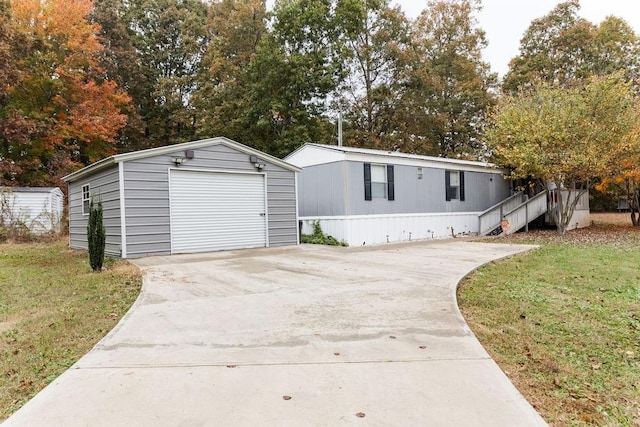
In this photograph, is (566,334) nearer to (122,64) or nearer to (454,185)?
(454,185)

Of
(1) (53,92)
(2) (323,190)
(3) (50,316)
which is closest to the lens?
(3) (50,316)

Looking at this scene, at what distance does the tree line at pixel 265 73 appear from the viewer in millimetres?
19984

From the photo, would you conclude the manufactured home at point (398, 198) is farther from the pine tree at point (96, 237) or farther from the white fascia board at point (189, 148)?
the pine tree at point (96, 237)

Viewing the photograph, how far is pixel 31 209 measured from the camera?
55.6 ft

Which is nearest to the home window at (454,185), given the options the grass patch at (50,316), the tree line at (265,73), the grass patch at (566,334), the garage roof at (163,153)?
the tree line at (265,73)

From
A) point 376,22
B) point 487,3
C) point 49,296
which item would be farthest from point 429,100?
point 49,296

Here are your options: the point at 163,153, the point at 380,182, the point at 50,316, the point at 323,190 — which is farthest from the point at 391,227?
the point at 50,316

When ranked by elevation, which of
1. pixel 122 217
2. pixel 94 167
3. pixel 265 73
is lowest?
pixel 122 217

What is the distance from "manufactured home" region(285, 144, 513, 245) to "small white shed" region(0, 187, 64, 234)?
437 inches

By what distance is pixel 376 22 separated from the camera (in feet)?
76.8

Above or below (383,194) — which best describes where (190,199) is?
below

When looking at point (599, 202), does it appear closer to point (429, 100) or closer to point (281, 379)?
point (429, 100)

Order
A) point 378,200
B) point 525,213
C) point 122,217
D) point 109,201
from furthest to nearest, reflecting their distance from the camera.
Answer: point 525,213, point 378,200, point 109,201, point 122,217

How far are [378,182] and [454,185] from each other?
4.10 meters
